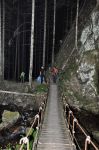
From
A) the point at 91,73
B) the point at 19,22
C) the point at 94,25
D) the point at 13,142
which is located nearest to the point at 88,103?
the point at 91,73

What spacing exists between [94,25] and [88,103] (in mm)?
7732

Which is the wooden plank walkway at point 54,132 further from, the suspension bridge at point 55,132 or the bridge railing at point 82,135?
the bridge railing at point 82,135

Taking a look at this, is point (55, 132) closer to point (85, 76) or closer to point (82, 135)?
point (82, 135)

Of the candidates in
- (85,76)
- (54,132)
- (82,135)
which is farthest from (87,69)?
(54,132)

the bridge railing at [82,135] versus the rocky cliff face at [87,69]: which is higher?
the rocky cliff face at [87,69]

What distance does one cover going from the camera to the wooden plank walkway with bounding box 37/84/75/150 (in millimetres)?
15625

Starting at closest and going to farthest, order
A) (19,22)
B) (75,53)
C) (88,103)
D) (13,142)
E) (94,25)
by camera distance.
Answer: (13,142) < (88,103) < (94,25) < (75,53) < (19,22)

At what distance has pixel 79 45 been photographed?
38.1 m

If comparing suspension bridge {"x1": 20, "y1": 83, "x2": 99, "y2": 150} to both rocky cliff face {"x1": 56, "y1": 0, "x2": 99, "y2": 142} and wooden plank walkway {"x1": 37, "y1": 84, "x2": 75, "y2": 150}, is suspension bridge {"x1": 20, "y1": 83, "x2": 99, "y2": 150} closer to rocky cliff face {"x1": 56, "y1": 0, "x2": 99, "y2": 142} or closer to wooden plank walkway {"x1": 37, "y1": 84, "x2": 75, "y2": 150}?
wooden plank walkway {"x1": 37, "y1": 84, "x2": 75, "y2": 150}

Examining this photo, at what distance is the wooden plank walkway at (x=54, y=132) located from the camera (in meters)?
15.6

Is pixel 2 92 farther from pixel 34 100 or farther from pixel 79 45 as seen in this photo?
pixel 79 45

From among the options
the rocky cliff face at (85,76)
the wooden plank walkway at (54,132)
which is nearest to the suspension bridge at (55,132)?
the wooden plank walkway at (54,132)

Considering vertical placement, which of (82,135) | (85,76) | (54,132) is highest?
(85,76)

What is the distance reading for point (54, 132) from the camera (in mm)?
18094
